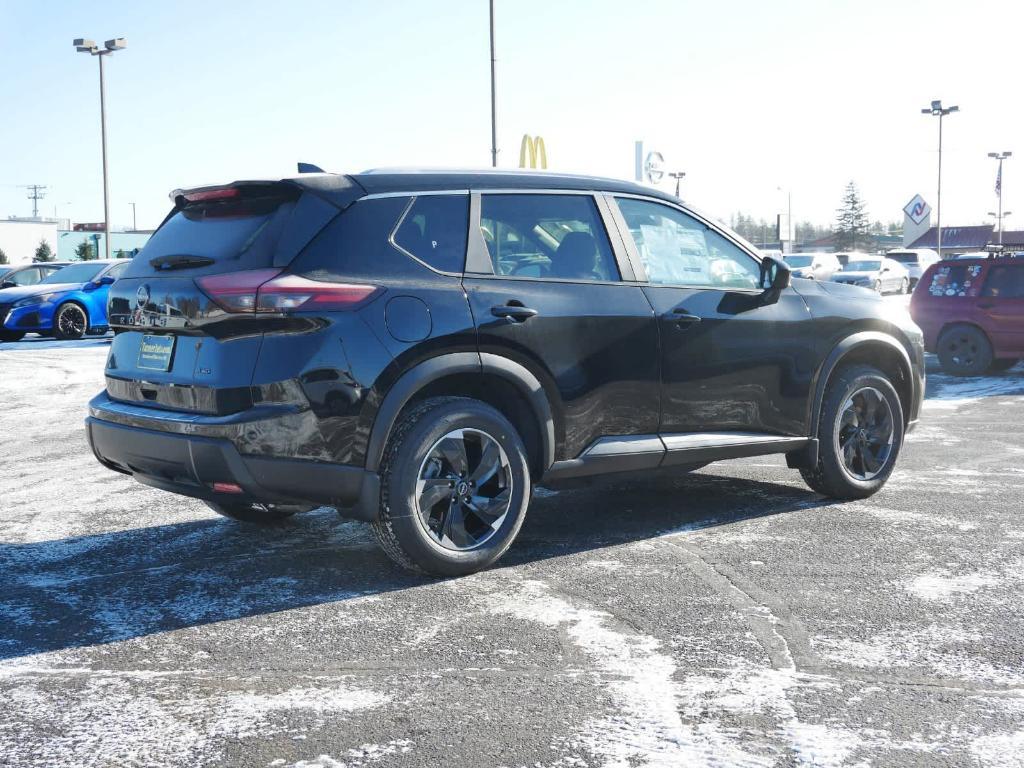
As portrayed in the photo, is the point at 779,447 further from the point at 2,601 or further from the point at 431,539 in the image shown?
the point at 2,601

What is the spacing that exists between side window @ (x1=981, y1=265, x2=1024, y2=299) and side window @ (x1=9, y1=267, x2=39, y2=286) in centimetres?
1826

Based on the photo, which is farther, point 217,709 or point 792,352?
point 792,352

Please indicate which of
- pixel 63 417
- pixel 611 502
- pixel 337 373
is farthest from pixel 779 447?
pixel 63 417

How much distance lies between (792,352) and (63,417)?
7.63 meters

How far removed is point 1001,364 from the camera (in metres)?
15.0

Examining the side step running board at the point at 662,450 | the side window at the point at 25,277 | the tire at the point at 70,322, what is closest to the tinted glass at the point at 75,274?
the tire at the point at 70,322

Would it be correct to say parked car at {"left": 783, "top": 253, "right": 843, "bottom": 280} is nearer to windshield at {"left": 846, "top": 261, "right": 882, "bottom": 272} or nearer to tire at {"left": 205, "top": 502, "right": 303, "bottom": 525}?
windshield at {"left": 846, "top": 261, "right": 882, "bottom": 272}

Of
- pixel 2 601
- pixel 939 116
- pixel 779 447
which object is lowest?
pixel 2 601

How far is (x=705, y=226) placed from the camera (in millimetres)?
6199

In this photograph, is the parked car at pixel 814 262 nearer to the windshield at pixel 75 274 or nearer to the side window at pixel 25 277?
the windshield at pixel 75 274

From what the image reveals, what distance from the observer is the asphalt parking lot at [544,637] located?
336 centimetres

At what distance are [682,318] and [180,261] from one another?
2.42m

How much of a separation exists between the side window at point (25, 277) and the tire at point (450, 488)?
21111 millimetres

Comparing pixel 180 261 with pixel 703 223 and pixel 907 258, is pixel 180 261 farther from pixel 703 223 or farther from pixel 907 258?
pixel 907 258
